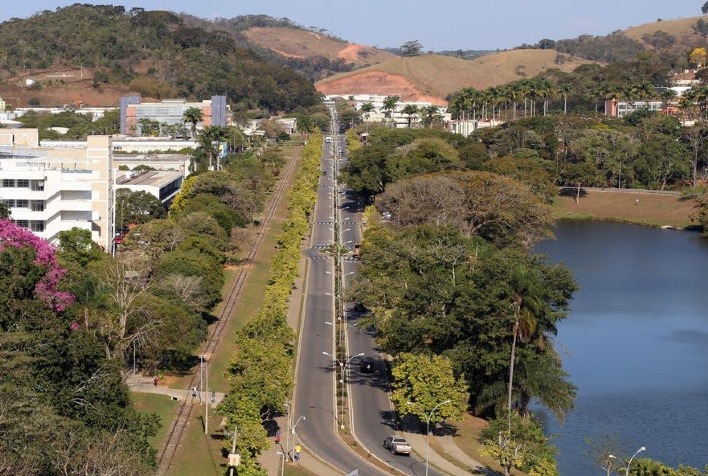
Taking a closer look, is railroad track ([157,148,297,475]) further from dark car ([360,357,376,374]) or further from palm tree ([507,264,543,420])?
palm tree ([507,264,543,420])

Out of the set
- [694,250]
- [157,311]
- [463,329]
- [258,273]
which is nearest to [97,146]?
[258,273]

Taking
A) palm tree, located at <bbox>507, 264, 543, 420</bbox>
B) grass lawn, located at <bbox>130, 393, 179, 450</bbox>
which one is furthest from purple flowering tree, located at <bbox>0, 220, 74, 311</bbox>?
palm tree, located at <bbox>507, 264, 543, 420</bbox>

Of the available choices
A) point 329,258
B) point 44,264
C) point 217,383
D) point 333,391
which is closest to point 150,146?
point 329,258

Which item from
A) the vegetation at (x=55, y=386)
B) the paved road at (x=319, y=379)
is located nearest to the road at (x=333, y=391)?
the paved road at (x=319, y=379)

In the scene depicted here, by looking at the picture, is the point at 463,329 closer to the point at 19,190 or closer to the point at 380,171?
the point at 19,190

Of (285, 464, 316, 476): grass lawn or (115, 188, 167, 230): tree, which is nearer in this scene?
(285, 464, 316, 476): grass lawn

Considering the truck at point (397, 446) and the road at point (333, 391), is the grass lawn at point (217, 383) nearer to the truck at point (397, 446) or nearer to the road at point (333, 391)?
the road at point (333, 391)
